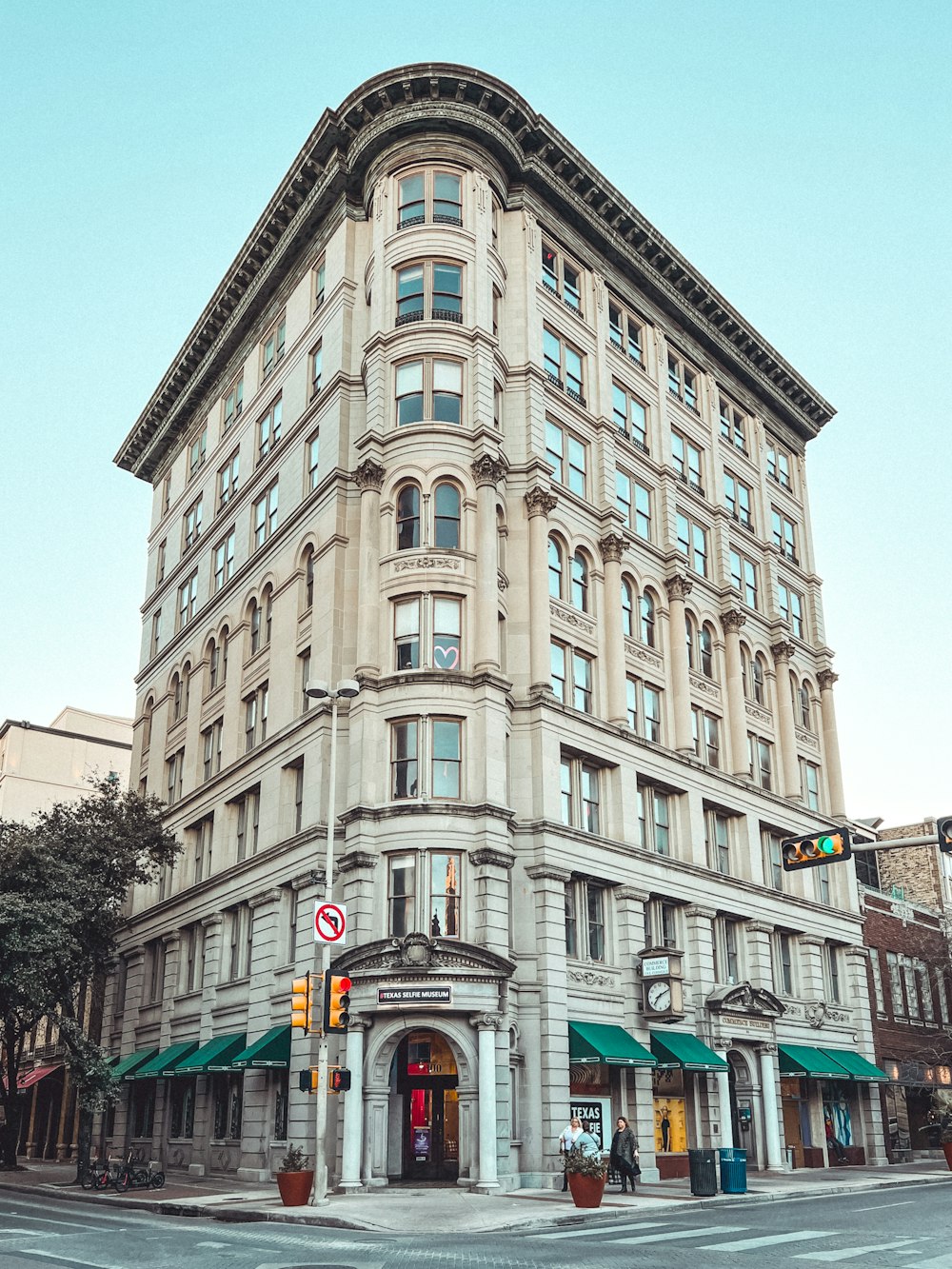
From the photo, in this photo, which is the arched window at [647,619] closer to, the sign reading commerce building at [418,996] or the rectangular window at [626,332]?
the rectangular window at [626,332]

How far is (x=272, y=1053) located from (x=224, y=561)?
23.2m

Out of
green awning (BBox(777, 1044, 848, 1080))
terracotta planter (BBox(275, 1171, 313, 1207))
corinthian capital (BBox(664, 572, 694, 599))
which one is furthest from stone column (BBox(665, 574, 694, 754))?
terracotta planter (BBox(275, 1171, 313, 1207))

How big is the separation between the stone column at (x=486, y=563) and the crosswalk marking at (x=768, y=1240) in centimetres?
1843

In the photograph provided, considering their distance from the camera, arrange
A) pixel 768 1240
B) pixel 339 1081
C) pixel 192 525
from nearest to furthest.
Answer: pixel 768 1240 → pixel 339 1081 → pixel 192 525

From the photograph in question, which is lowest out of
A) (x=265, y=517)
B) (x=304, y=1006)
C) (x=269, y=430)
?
(x=304, y=1006)

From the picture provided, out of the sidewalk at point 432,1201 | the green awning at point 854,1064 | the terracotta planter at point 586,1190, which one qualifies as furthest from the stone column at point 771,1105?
the terracotta planter at point 586,1190

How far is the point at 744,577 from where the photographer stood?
174ft

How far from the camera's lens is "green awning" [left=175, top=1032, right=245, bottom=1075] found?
38.5 metres

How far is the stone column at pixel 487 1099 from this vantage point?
2941cm

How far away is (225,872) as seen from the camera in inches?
1700

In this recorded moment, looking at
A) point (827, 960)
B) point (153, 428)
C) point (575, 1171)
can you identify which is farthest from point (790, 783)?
point (153, 428)

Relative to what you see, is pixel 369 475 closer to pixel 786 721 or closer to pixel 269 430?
pixel 269 430

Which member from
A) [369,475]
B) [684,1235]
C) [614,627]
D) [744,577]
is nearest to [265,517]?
[369,475]

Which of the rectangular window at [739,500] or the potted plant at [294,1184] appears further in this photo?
the rectangular window at [739,500]
